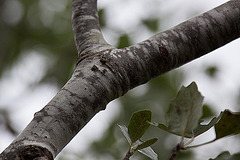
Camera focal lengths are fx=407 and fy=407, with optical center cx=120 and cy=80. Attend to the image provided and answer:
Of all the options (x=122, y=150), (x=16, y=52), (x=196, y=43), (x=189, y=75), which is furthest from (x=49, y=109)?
(x=16, y=52)

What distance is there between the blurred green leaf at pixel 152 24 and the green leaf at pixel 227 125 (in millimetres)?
2183

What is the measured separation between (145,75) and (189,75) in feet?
6.65

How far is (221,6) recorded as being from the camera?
2.72 ft

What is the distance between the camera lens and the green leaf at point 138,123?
0.73 meters

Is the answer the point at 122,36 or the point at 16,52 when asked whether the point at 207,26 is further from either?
the point at 16,52

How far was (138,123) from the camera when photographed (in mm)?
738

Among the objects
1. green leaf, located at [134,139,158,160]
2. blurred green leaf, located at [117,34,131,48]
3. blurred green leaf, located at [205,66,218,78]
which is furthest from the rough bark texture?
blurred green leaf, located at [205,66,218,78]

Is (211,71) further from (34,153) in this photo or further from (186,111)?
(34,153)

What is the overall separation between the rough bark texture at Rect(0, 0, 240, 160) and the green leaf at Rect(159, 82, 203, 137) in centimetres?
11

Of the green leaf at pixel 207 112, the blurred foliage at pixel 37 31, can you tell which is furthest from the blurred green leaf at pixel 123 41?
the green leaf at pixel 207 112

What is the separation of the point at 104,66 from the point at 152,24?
2.17 meters

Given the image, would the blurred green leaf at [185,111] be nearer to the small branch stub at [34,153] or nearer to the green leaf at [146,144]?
the green leaf at [146,144]

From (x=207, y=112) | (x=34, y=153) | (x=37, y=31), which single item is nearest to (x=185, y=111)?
(x=34, y=153)

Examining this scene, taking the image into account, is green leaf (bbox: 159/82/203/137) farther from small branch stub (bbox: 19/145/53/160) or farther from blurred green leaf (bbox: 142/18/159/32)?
blurred green leaf (bbox: 142/18/159/32)
